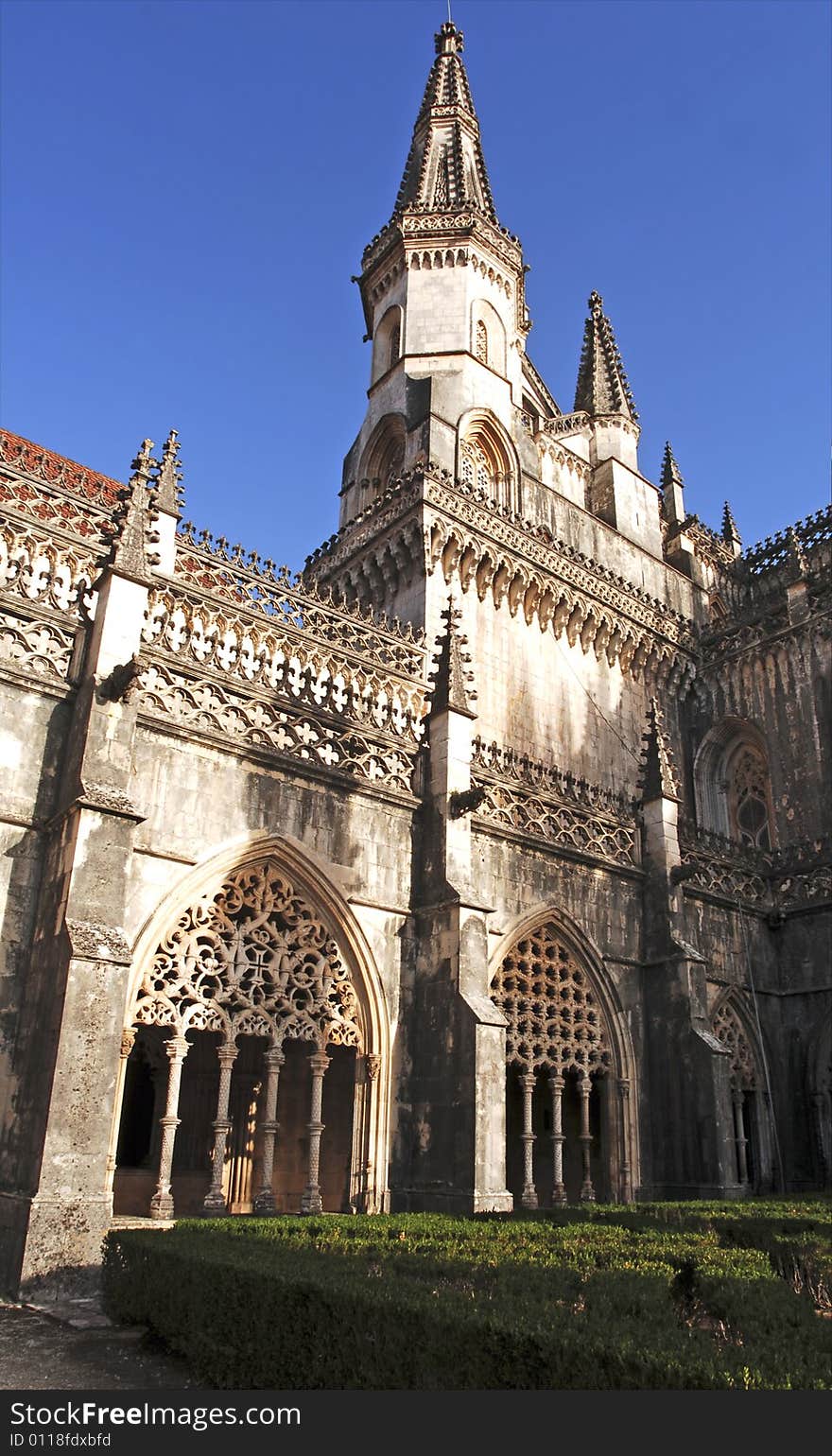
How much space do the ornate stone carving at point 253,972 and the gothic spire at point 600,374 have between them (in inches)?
985

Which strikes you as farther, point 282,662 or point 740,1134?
point 740,1134

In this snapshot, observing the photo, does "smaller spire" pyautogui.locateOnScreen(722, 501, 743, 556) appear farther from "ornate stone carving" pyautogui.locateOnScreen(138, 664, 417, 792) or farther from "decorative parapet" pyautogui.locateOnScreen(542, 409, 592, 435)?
"ornate stone carving" pyautogui.locateOnScreen(138, 664, 417, 792)

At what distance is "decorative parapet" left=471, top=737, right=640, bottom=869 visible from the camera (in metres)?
16.5

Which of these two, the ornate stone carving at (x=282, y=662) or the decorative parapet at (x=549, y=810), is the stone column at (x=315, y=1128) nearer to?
the decorative parapet at (x=549, y=810)

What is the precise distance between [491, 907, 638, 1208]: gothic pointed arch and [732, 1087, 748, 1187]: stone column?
10.9 ft

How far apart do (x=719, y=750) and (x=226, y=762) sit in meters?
19.7

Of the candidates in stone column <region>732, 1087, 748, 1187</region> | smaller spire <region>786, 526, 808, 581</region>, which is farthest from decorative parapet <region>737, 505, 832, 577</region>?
stone column <region>732, 1087, 748, 1187</region>

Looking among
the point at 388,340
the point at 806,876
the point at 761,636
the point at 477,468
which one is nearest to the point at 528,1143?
the point at 806,876

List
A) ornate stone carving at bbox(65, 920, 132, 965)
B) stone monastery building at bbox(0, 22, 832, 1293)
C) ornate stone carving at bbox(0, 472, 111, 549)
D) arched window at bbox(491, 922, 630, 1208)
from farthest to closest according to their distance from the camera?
arched window at bbox(491, 922, 630, 1208) < ornate stone carving at bbox(0, 472, 111, 549) < stone monastery building at bbox(0, 22, 832, 1293) < ornate stone carving at bbox(65, 920, 132, 965)

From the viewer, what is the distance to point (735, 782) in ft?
95.4

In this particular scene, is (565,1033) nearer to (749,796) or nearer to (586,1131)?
(586,1131)

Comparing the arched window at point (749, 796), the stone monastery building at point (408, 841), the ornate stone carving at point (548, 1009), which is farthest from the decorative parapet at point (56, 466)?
the arched window at point (749, 796)

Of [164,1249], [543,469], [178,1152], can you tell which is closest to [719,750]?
[543,469]

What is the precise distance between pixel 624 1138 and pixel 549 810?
551 centimetres
